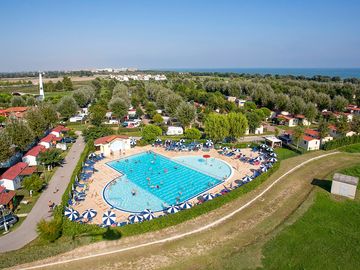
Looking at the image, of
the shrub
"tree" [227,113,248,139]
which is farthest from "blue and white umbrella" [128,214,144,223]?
"tree" [227,113,248,139]

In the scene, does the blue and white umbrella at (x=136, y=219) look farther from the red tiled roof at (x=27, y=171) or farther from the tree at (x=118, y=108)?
the tree at (x=118, y=108)

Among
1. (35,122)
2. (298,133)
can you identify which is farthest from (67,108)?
(298,133)

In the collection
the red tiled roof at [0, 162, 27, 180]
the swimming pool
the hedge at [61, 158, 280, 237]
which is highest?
the red tiled roof at [0, 162, 27, 180]

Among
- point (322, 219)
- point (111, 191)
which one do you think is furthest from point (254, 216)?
point (111, 191)

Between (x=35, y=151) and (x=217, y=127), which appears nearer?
(x=35, y=151)

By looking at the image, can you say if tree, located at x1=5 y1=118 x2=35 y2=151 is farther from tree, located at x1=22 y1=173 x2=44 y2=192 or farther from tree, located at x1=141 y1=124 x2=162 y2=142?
tree, located at x1=141 y1=124 x2=162 y2=142

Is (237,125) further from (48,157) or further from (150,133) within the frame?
(48,157)
